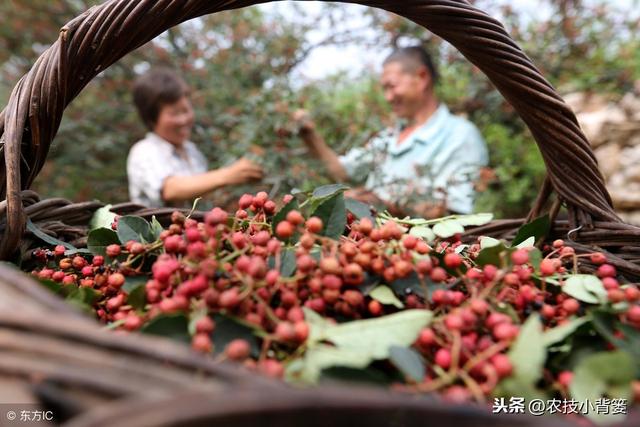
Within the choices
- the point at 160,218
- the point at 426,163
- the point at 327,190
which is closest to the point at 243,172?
the point at 426,163

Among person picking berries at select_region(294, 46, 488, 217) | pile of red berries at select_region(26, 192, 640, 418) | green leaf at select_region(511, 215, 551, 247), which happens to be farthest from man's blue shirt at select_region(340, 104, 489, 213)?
pile of red berries at select_region(26, 192, 640, 418)

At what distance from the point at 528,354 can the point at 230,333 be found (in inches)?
7.0

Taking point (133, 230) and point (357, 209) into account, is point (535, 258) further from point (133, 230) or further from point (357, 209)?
point (133, 230)

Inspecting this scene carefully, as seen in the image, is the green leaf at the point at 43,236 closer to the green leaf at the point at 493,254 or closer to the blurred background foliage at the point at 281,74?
the green leaf at the point at 493,254

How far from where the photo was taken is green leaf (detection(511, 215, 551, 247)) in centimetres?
59

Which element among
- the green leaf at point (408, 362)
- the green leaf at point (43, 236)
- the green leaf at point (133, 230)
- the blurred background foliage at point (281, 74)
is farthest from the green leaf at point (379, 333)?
the blurred background foliage at point (281, 74)

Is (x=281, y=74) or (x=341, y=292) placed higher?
(x=281, y=74)

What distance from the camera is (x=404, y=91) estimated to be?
188cm

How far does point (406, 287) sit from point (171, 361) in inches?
8.4

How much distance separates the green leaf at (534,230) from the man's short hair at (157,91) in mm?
1463

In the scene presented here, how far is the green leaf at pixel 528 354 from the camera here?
29cm

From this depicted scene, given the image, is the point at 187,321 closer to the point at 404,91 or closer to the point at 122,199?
the point at 404,91

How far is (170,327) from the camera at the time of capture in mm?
321

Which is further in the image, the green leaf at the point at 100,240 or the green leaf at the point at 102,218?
the green leaf at the point at 102,218
